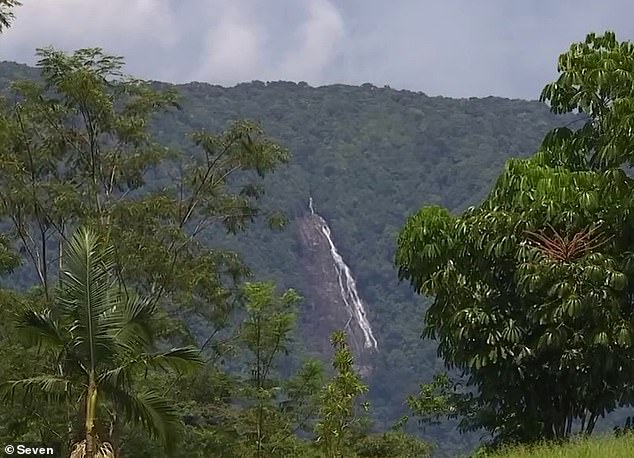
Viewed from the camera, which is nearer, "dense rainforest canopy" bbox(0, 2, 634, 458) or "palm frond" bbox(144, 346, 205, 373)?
"dense rainforest canopy" bbox(0, 2, 634, 458)

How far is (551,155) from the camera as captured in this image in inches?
544

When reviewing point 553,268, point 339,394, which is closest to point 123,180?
point 339,394

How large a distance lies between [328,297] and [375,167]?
11.5 m

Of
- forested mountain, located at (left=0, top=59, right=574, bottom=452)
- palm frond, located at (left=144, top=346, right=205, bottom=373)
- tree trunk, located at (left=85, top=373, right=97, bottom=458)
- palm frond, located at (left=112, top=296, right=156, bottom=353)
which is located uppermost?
forested mountain, located at (left=0, top=59, right=574, bottom=452)

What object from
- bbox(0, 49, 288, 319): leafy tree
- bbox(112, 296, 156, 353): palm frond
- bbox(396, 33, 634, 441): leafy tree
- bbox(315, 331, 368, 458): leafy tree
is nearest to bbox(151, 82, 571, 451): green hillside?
bbox(0, 49, 288, 319): leafy tree

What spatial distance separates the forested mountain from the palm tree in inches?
967

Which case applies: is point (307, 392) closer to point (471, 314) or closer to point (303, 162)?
point (471, 314)

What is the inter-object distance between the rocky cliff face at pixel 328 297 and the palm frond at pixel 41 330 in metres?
31.7

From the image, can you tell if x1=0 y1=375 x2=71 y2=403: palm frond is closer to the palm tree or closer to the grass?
the palm tree

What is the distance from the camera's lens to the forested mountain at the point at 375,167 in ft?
149

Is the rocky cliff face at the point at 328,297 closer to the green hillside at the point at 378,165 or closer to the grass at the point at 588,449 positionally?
the green hillside at the point at 378,165

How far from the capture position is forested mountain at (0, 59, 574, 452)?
149 ft

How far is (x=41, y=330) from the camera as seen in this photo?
12133 millimetres

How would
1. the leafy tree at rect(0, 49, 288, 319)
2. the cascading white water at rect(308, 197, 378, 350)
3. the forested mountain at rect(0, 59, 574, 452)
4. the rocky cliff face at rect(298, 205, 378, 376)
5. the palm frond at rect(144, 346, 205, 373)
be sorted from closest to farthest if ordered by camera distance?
the palm frond at rect(144, 346, 205, 373) → the leafy tree at rect(0, 49, 288, 319) → the forested mountain at rect(0, 59, 574, 452) → the rocky cliff face at rect(298, 205, 378, 376) → the cascading white water at rect(308, 197, 378, 350)
